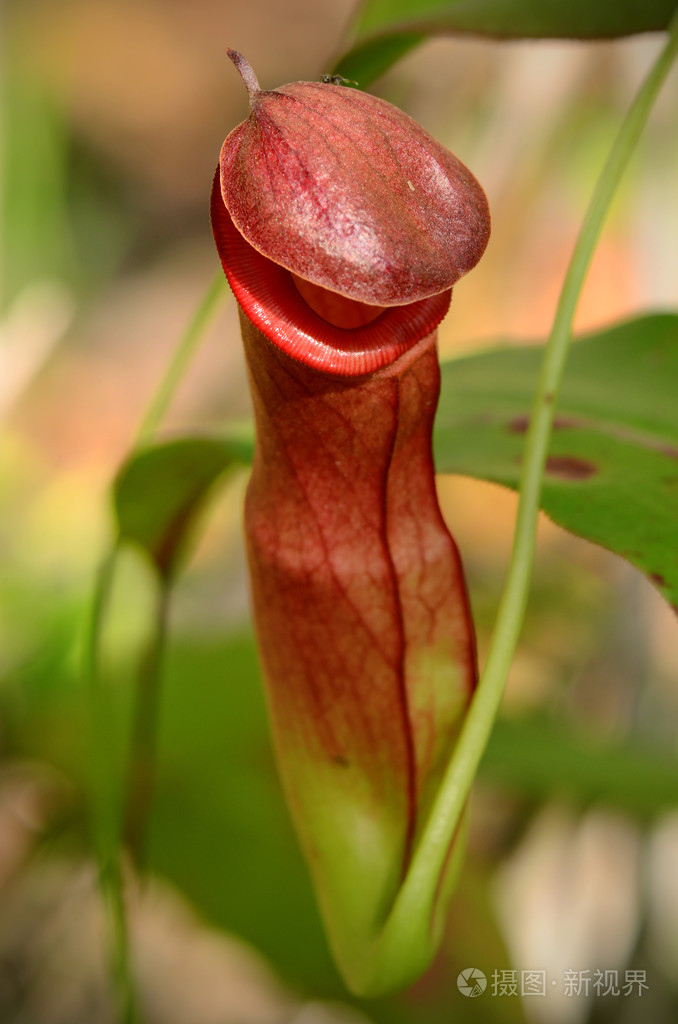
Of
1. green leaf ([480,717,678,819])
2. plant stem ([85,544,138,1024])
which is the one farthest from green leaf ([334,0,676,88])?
green leaf ([480,717,678,819])

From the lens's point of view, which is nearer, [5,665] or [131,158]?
[5,665]

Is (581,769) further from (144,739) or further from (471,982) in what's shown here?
(144,739)

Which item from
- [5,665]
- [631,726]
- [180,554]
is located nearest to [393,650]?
[180,554]

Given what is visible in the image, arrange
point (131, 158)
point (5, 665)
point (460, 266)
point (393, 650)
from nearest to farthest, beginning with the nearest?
point (460, 266)
point (393, 650)
point (5, 665)
point (131, 158)

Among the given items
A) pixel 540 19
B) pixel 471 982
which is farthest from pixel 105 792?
pixel 540 19

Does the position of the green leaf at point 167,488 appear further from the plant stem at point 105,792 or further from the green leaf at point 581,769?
the green leaf at point 581,769

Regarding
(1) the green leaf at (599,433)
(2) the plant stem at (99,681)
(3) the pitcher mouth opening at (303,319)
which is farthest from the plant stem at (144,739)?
(3) the pitcher mouth opening at (303,319)

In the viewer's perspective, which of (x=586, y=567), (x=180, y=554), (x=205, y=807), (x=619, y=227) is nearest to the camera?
(x=180, y=554)

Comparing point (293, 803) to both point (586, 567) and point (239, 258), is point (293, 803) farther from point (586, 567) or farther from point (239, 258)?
point (586, 567)
